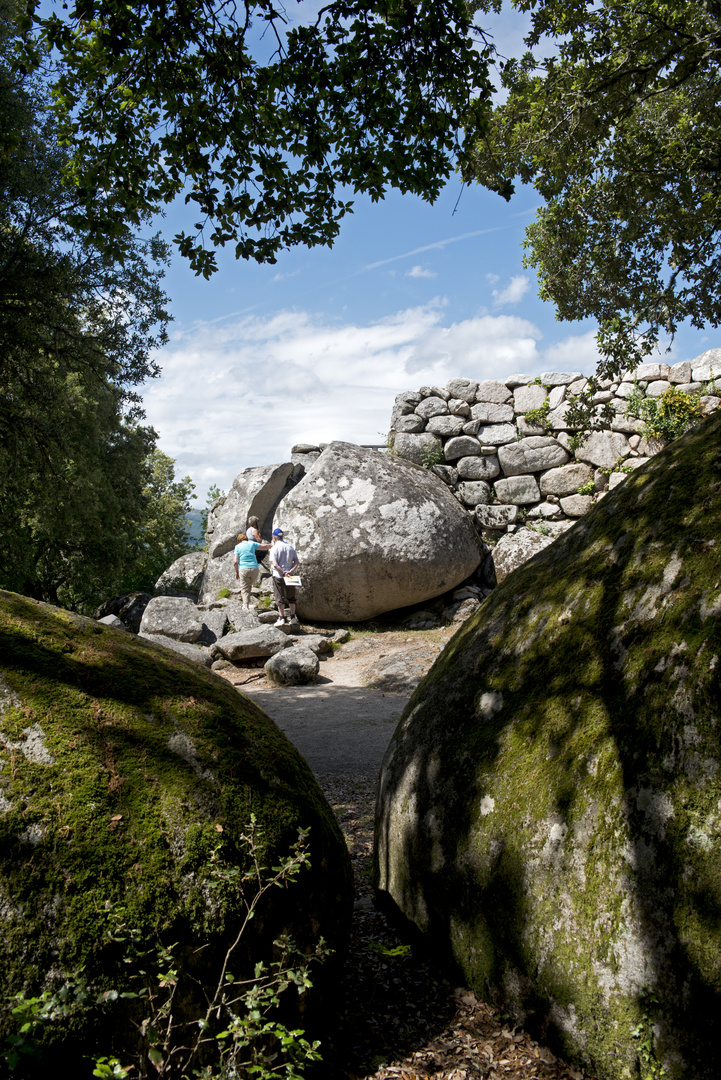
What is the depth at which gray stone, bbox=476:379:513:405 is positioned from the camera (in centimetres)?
1571

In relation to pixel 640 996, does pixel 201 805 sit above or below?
above

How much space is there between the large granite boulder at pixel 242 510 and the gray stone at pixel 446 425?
3.46m

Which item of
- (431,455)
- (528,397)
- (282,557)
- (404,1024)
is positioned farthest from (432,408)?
(404,1024)

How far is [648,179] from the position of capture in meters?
8.84

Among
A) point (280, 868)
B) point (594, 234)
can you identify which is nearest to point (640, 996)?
point (280, 868)

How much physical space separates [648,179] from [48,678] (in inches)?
386

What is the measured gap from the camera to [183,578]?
17172 mm

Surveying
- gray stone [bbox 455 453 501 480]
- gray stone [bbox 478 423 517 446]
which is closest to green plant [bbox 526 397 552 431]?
gray stone [bbox 478 423 517 446]

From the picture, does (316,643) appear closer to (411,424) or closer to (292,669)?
(292,669)

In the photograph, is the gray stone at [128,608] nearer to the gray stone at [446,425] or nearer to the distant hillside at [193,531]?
the distant hillside at [193,531]

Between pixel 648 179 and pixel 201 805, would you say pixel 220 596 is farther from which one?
pixel 201 805

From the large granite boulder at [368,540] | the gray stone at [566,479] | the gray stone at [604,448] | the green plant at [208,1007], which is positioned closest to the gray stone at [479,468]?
the gray stone at [566,479]

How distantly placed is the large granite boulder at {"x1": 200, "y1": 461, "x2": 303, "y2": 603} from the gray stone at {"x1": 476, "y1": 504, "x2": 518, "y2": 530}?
459 centimetres

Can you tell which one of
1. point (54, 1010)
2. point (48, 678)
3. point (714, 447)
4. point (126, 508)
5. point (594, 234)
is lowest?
point (54, 1010)
